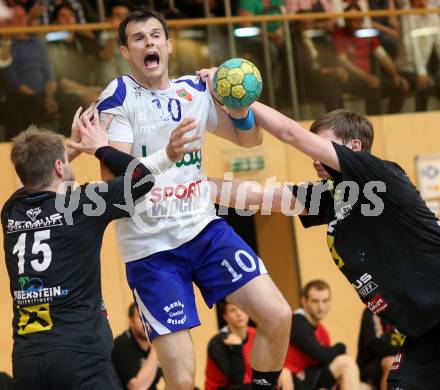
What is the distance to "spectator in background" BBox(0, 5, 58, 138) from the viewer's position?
10680 mm

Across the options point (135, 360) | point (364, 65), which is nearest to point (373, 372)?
point (135, 360)

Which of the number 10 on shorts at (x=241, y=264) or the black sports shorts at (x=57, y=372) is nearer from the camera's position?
the black sports shorts at (x=57, y=372)

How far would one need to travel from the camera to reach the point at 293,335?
10.1 metres

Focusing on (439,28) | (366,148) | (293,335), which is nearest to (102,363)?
(366,148)

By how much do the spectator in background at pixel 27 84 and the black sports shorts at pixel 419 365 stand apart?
610 centimetres

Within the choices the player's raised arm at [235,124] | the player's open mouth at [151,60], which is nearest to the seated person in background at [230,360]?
the player's raised arm at [235,124]

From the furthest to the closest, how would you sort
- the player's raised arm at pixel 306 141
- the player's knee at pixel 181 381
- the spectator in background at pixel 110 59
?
the spectator in background at pixel 110 59 < the player's knee at pixel 181 381 < the player's raised arm at pixel 306 141

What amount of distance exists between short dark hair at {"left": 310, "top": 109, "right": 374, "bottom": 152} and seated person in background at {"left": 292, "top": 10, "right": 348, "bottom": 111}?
5975mm

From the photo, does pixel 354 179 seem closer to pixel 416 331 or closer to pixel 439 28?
pixel 416 331

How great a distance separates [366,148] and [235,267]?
1.11m

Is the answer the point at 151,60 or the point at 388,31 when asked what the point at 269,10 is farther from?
the point at 151,60

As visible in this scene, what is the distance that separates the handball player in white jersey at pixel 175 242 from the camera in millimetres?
6109

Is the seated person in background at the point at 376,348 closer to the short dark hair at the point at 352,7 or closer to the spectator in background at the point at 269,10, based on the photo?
the spectator in background at the point at 269,10

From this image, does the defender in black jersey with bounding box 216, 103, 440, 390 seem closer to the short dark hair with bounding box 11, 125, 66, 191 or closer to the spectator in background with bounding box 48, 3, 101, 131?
the short dark hair with bounding box 11, 125, 66, 191
